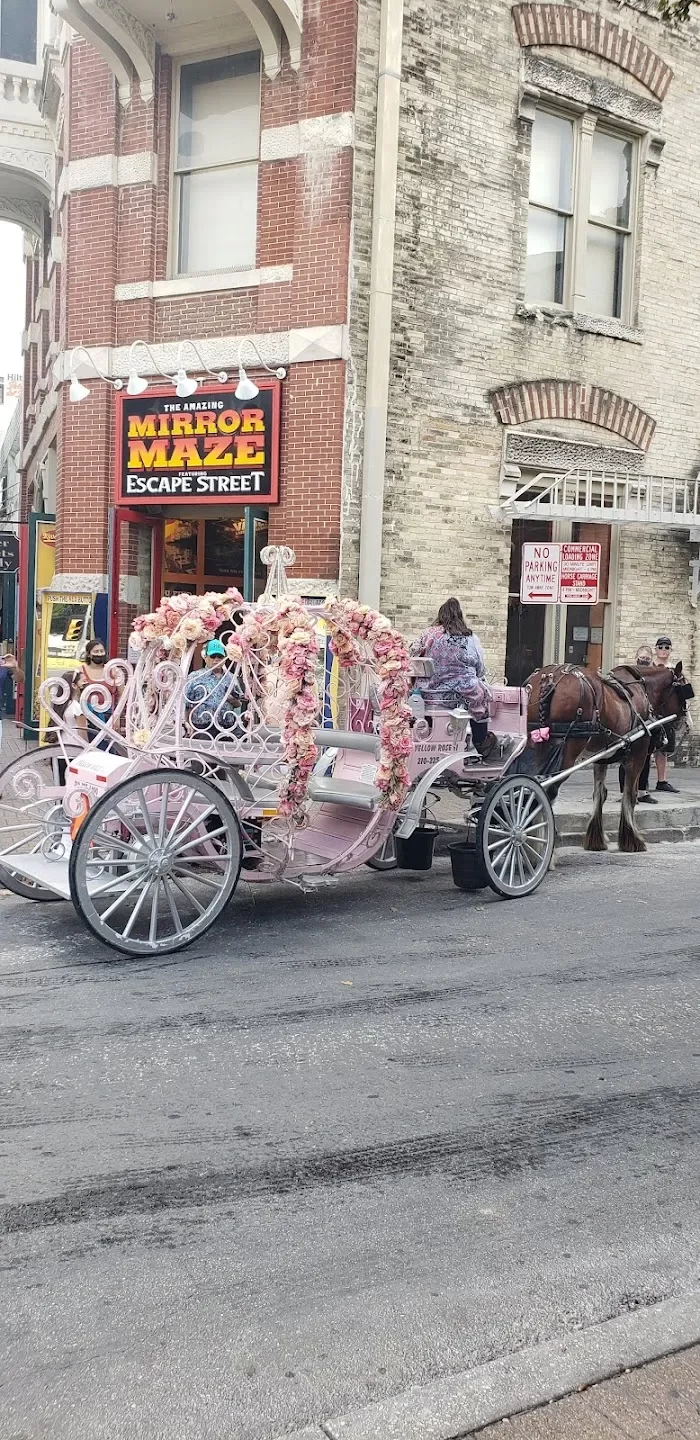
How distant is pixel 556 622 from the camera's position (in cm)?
1509

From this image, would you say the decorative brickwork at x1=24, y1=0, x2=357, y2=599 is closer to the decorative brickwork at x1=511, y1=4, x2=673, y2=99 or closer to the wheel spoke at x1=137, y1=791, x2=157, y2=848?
the decorative brickwork at x1=511, y1=4, x2=673, y2=99

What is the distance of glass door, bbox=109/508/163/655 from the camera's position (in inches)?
551

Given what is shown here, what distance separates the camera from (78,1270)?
3.40 meters

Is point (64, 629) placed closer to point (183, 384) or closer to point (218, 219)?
point (183, 384)

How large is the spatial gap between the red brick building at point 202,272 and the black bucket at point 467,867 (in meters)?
5.15

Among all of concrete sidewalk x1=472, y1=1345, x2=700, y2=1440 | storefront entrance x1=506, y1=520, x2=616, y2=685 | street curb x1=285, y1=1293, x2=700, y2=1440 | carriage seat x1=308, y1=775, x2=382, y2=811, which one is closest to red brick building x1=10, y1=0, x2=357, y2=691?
storefront entrance x1=506, y1=520, x2=616, y2=685

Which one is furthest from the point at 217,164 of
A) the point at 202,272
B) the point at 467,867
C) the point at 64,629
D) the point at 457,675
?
the point at 467,867

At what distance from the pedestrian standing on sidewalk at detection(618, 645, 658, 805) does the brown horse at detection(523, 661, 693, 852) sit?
0.63 ft

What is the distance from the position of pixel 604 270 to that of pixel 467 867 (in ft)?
32.6

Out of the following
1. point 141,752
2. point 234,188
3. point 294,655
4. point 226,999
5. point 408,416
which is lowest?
point 226,999

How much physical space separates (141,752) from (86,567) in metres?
8.16

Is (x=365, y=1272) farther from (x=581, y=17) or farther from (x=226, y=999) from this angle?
(x=581, y=17)

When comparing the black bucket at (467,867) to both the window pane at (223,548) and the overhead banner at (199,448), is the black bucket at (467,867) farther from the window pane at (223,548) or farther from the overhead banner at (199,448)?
the window pane at (223,548)

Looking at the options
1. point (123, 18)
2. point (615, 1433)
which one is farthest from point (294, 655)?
point (123, 18)
